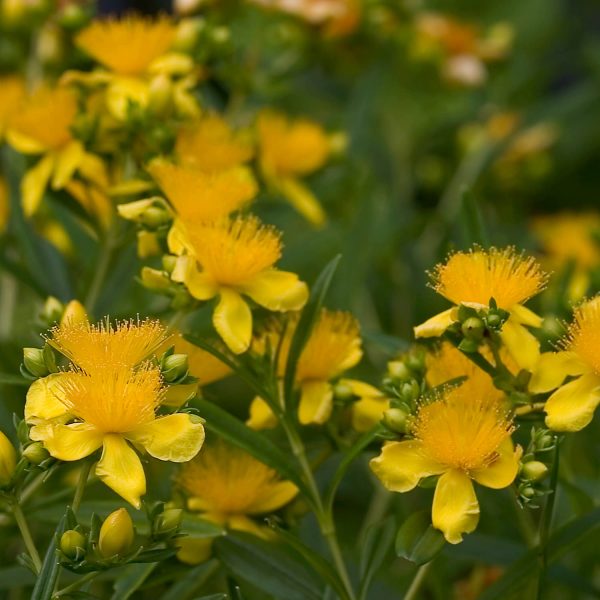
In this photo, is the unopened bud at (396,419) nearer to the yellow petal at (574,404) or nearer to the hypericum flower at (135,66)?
the yellow petal at (574,404)

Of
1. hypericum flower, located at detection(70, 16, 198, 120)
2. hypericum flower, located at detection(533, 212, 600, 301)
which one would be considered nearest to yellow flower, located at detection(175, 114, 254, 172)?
hypericum flower, located at detection(70, 16, 198, 120)

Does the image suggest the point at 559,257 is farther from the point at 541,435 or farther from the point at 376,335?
the point at 541,435

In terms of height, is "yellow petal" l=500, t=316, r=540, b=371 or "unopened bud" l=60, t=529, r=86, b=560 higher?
"yellow petal" l=500, t=316, r=540, b=371

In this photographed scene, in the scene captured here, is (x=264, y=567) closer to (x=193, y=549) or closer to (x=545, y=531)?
(x=193, y=549)

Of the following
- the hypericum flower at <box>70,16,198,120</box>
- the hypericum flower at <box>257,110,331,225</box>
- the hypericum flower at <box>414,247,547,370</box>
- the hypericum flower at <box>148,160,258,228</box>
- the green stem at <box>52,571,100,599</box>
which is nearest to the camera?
the green stem at <box>52,571,100,599</box>

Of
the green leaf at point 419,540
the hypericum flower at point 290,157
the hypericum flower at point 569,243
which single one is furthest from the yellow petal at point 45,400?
the hypericum flower at point 569,243

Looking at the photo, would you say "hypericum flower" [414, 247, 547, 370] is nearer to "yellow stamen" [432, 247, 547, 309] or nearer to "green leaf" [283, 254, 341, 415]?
"yellow stamen" [432, 247, 547, 309]

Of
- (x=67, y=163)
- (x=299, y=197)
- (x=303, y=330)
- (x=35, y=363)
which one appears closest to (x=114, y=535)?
(x=35, y=363)
